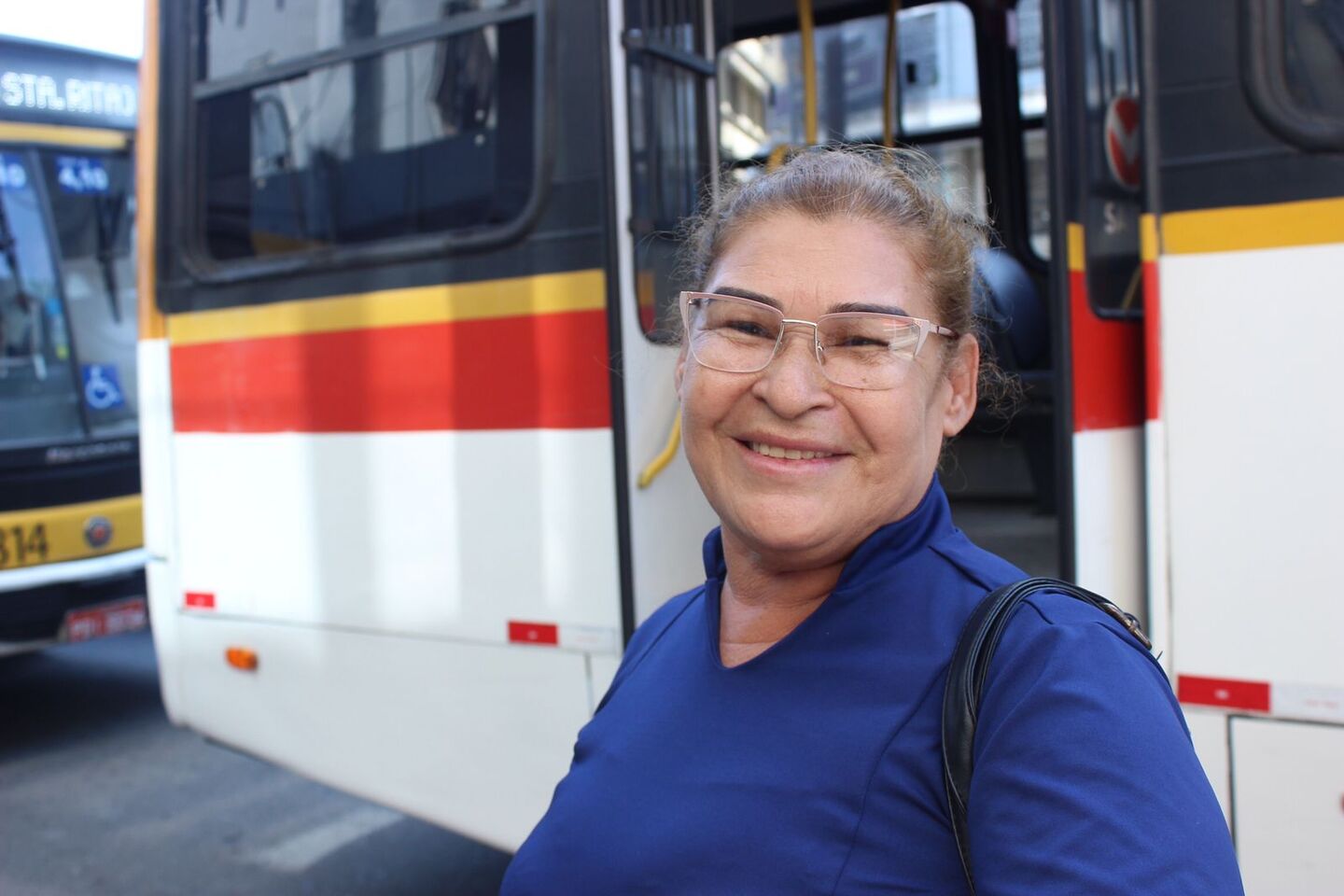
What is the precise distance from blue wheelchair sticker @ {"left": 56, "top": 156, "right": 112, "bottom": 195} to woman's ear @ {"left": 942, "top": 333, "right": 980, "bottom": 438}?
20.7 ft

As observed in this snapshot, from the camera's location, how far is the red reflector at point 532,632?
9.67 feet

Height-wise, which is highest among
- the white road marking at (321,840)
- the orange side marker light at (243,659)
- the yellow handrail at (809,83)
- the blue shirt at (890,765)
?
the yellow handrail at (809,83)

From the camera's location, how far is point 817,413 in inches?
50.0

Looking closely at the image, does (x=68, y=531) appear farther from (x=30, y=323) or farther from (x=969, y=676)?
(x=969, y=676)

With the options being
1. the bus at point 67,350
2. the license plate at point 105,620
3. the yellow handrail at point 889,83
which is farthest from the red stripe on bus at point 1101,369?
the license plate at point 105,620

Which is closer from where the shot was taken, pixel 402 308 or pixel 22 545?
pixel 402 308

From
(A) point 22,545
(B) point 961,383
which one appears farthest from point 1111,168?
(A) point 22,545

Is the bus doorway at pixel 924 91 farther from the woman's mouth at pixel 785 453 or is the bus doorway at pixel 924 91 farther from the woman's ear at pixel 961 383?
the woman's mouth at pixel 785 453

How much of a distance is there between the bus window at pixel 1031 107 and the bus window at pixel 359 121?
2.13m

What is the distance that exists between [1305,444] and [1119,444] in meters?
0.32

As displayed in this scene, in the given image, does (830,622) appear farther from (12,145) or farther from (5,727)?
(12,145)

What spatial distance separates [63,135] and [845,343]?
21.0 ft

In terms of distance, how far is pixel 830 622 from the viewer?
1210 millimetres

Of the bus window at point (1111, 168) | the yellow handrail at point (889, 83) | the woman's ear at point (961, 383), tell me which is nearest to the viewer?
the woman's ear at point (961, 383)
